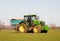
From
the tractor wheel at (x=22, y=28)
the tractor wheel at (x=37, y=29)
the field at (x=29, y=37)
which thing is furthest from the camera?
the tractor wheel at (x=22, y=28)

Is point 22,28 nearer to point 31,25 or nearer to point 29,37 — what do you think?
point 31,25

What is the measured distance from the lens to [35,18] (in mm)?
27328

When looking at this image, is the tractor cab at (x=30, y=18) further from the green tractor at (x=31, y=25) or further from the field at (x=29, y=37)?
the field at (x=29, y=37)

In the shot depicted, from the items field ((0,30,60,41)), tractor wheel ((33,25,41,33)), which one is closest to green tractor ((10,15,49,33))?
tractor wheel ((33,25,41,33))

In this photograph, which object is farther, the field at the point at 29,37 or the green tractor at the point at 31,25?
the green tractor at the point at 31,25

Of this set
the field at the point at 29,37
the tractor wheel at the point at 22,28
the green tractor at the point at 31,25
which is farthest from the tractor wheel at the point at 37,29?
the field at the point at 29,37

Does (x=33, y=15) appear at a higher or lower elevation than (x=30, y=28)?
higher

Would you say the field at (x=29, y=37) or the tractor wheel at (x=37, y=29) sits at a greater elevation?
the tractor wheel at (x=37, y=29)

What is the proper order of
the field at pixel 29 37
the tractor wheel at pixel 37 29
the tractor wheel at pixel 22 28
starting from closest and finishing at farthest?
the field at pixel 29 37 < the tractor wheel at pixel 37 29 < the tractor wheel at pixel 22 28

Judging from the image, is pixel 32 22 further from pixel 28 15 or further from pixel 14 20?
pixel 14 20

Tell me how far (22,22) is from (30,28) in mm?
1441

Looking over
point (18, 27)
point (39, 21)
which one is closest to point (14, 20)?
point (18, 27)

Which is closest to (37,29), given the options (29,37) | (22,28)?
(22,28)

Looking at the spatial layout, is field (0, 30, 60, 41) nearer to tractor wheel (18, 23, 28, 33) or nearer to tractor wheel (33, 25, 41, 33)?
tractor wheel (33, 25, 41, 33)
